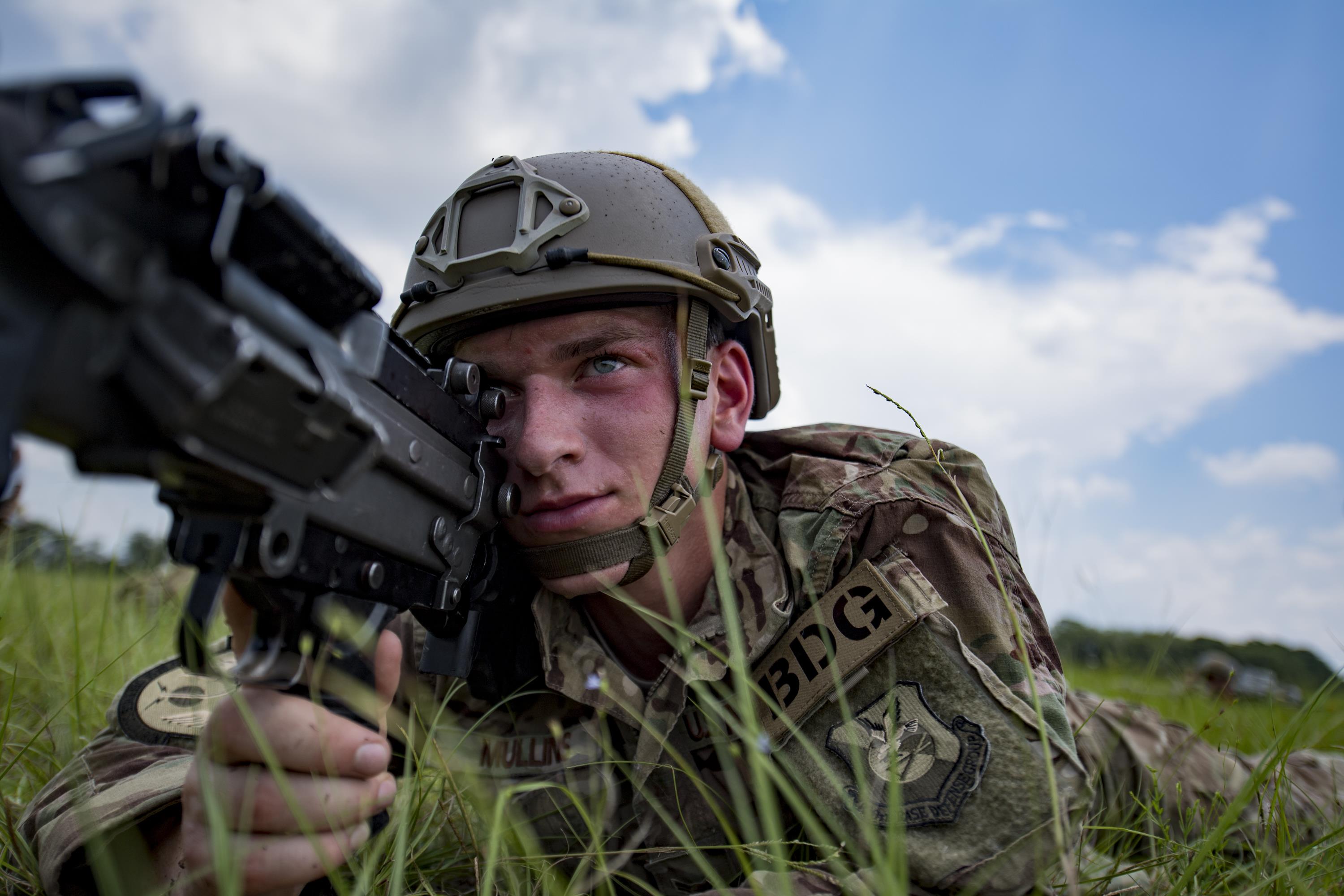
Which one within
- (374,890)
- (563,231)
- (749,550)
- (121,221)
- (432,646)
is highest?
(563,231)

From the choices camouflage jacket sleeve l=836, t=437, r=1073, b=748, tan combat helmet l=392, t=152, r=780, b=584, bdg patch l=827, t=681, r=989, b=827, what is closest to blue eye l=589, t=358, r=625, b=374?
tan combat helmet l=392, t=152, r=780, b=584

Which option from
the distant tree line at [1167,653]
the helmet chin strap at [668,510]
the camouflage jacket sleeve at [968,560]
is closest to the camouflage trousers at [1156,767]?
the distant tree line at [1167,653]

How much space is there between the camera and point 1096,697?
4566mm

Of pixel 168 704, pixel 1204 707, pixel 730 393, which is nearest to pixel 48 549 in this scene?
pixel 168 704

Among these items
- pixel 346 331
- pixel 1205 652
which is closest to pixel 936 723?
pixel 346 331

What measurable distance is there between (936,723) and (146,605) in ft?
15.0

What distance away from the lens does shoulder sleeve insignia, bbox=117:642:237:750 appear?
2.35 metres

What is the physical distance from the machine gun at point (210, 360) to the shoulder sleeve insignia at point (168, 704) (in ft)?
3.18

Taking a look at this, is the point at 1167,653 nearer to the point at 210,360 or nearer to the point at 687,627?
the point at 687,627

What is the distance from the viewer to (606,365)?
95.8 inches

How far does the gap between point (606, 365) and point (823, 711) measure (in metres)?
1.15

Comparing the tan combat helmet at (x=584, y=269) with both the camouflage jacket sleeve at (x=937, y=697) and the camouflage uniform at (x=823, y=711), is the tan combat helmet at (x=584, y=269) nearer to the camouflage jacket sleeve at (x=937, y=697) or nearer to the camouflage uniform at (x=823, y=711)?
the camouflage uniform at (x=823, y=711)

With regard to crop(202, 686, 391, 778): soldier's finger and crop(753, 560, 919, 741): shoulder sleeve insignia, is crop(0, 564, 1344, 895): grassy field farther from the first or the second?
crop(753, 560, 919, 741): shoulder sleeve insignia

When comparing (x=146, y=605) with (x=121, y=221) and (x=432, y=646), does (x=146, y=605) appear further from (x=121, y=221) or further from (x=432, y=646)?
(x=121, y=221)
